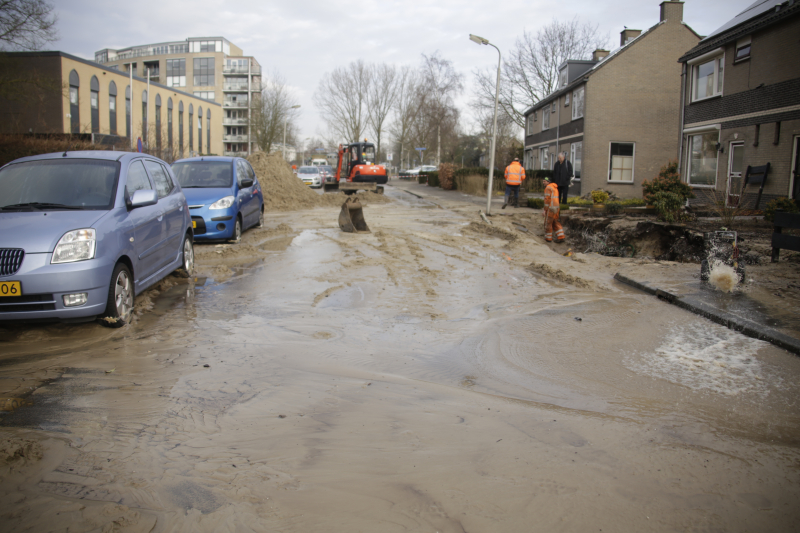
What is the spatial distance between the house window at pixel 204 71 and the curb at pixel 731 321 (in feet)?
302

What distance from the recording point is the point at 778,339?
17.0 feet

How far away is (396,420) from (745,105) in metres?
19.9

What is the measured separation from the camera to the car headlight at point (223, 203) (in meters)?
10.8

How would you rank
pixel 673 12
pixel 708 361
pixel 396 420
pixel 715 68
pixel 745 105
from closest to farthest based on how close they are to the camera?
pixel 396 420 → pixel 708 361 → pixel 745 105 → pixel 715 68 → pixel 673 12

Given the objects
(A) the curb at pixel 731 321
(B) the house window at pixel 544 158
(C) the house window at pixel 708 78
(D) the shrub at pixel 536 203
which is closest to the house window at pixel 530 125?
(B) the house window at pixel 544 158

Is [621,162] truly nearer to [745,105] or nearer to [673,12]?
[673,12]

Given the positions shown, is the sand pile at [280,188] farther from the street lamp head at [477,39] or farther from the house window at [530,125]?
the house window at [530,125]

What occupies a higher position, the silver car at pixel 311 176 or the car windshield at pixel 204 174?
the silver car at pixel 311 176

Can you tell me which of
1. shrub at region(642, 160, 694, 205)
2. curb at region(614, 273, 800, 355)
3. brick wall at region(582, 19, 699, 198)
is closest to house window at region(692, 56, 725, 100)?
brick wall at region(582, 19, 699, 198)

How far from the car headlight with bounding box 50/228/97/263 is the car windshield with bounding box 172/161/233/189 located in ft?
21.3

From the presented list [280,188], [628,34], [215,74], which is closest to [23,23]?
[280,188]

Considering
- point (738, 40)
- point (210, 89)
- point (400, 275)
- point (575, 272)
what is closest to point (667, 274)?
point (575, 272)

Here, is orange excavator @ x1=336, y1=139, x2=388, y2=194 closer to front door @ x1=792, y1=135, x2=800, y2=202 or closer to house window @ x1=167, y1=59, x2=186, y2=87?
front door @ x1=792, y1=135, x2=800, y2=202

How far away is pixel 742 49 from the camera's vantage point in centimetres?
1856
